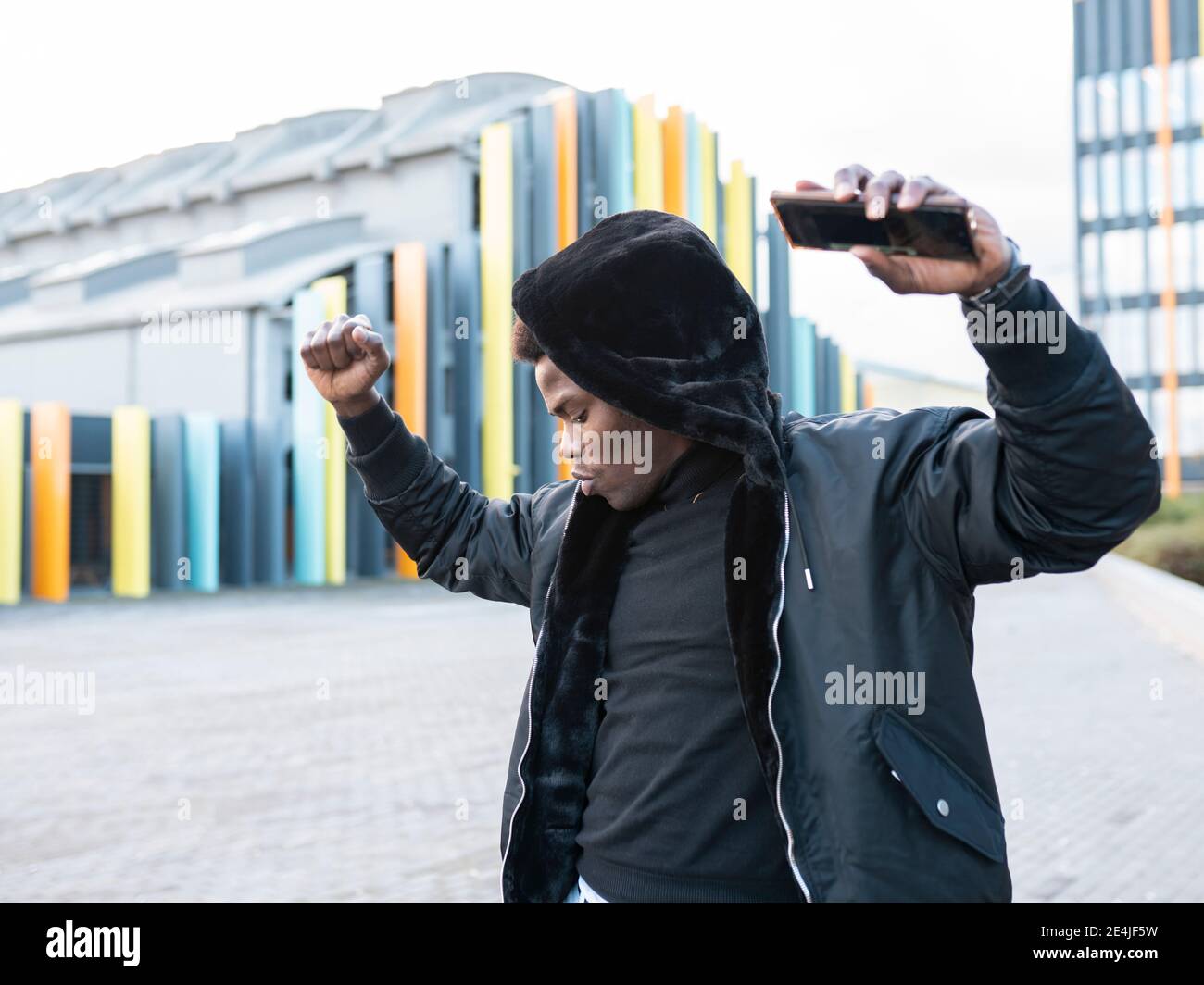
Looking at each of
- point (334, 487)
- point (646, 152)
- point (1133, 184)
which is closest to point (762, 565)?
point (334, 487)

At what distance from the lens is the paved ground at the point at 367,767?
192 inches

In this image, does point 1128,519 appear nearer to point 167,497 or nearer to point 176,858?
point 176,858

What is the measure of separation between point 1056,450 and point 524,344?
0.99 metres

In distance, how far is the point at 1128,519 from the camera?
151 centimetres

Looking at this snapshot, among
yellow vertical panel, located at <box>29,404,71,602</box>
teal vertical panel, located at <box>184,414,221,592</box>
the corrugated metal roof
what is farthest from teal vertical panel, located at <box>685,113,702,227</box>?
yellow vertical panel, located at <box>29,404,71,602</box>

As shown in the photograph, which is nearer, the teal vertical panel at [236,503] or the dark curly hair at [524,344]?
the dark curly hair at [524,344]

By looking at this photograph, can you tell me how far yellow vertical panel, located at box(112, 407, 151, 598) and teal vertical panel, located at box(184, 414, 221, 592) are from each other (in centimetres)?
84

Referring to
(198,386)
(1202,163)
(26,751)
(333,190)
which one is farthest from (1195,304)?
(26,751)

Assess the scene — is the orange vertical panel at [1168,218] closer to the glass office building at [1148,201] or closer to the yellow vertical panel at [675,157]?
the glass office building at [1148,201]

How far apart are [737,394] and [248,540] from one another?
2098 cm

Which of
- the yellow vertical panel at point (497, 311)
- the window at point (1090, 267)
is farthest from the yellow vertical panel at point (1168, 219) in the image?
the yellow vertical panel at point (497, 311)
